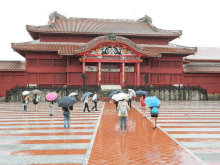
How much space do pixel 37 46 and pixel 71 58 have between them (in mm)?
5205

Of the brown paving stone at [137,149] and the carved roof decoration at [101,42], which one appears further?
the carved roof decoration at [101,42]

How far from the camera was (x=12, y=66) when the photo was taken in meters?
35.6

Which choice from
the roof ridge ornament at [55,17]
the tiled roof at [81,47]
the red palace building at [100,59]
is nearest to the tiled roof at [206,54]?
the red palace building at [100,59]

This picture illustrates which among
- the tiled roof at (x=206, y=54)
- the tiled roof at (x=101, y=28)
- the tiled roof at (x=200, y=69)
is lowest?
the tiled roof at (x=200, y=69)

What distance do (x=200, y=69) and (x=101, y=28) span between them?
17.7 meters

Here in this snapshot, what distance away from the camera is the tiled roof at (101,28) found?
3725 centimetres

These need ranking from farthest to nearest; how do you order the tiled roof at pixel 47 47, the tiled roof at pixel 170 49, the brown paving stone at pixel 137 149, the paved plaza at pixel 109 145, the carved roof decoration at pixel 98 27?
the carved roof decoration at pixel 98 27
the tiled roof at pixel 170 49
the tiled roof at pixel 47 47
the paved plaza at pixel 109 145
the brown paving stone at pixel 137 149

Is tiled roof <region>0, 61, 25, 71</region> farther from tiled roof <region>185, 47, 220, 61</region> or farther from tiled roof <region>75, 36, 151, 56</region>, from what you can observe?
tiled roof <region>185, 47, 220, 61</region>

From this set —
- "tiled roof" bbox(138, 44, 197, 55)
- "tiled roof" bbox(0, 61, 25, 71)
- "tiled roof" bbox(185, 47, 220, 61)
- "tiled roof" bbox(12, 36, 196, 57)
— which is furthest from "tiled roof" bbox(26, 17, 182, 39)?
"tiled roof" bbox(185, 47, 220, 61)

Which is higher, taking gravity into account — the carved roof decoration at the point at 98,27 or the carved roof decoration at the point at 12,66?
the carved roof decoration at the point at 98,27

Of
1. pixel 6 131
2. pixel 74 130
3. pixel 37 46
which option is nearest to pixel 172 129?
pixel 74 130

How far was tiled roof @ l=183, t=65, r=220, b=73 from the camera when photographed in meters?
38.4

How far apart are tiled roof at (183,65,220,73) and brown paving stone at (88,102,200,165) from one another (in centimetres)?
3069

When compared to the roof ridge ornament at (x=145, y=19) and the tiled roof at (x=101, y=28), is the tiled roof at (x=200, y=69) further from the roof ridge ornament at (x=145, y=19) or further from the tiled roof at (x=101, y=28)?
the roof ridge ornament at (x=145, y=19)
